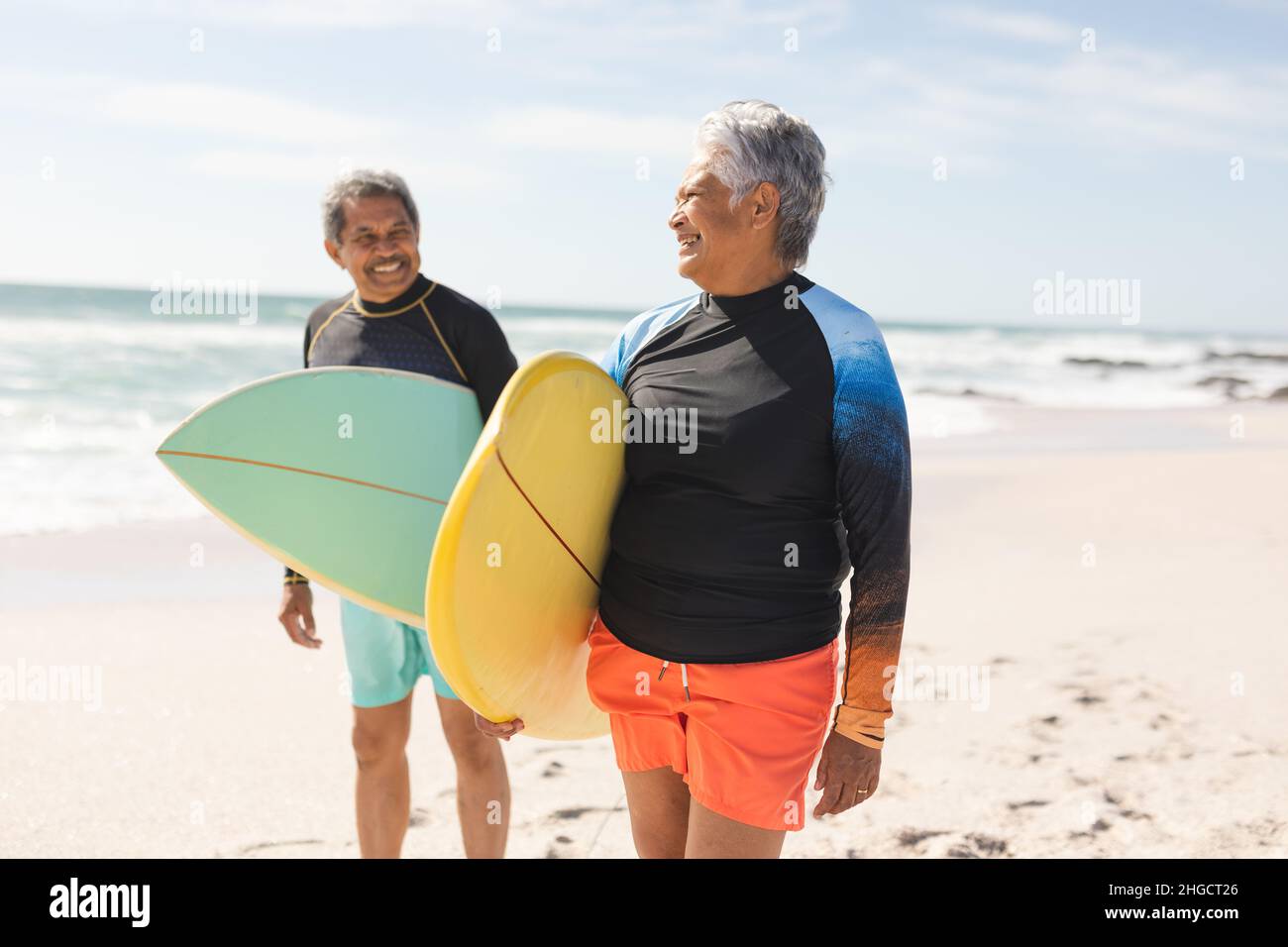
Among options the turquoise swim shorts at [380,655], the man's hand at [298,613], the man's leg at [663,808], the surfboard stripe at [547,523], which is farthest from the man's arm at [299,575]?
the man's leg at [663,808]

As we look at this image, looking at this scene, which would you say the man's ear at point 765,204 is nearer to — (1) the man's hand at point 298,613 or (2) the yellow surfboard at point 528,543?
(2) the yellow surfboard at point 528,543

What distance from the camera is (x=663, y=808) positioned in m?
1.80

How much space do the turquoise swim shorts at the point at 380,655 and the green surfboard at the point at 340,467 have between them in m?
0.09

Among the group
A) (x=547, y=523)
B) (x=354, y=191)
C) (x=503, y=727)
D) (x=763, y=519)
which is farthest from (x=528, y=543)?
(x=354, y=191)

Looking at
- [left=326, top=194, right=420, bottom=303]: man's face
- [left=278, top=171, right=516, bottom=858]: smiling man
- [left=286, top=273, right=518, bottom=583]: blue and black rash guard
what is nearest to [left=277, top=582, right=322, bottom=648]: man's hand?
[left=278, top=171, right=516, bottom=858]: smiling man

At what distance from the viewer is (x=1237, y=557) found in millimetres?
5480

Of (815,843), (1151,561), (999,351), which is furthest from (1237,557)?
(999,351)

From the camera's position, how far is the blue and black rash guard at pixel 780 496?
1624mm

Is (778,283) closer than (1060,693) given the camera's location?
Yes

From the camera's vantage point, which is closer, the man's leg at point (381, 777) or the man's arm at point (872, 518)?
the man's arm at point (872, 518)

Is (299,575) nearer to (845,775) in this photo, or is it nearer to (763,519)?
(763,519)

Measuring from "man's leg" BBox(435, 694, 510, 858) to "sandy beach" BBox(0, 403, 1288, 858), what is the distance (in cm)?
39
